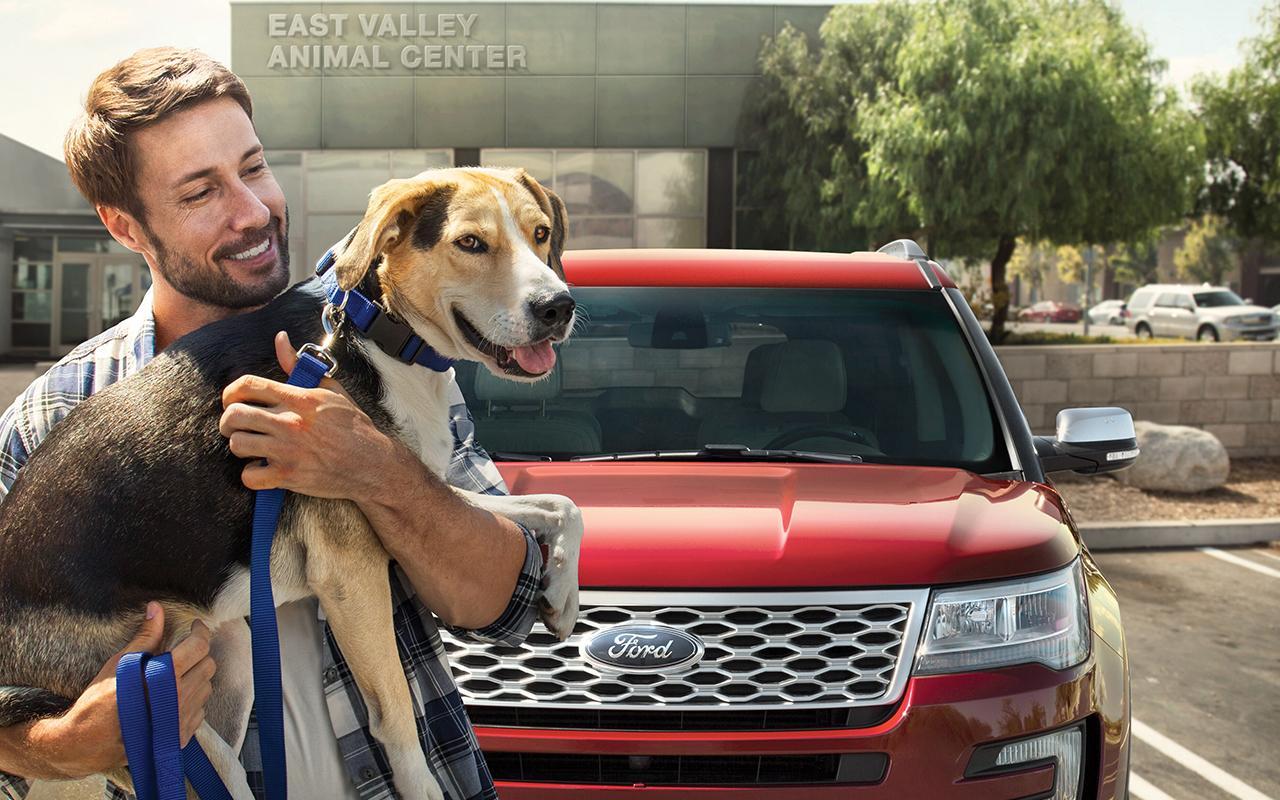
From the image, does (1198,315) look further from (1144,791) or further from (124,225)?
(124,225)

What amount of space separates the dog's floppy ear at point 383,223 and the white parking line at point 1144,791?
4105 mm

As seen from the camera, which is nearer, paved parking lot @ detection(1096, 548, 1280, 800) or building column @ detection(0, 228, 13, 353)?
paved parking lot @ detection(1096, 548, 1280, 800)

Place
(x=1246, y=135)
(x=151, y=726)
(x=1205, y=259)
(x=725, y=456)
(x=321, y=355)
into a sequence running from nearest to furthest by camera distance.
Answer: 1. (x=151, y=726)
2. (x=321, y=355)
3. (x=725, y=456)
4. (x=1246, y=135)
5. (x=1205, y=259)

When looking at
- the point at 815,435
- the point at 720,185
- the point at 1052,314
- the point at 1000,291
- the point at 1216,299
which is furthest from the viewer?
the point at 1052,314

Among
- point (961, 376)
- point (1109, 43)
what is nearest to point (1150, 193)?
point (1109, 43)

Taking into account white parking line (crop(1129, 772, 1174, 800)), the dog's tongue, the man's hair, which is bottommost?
white parking line (crop(1129, 772, 1174, 800))

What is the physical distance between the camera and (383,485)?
1.56m

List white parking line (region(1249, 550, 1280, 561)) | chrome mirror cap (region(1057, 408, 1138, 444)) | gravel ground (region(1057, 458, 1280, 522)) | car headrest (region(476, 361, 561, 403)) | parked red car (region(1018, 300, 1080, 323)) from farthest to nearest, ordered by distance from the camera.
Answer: parked red car (region(1018, 300, 1080, 323))
gravel ground (region(1057, 458, 1280, 522))
white parking line (region(1249, 550, 1280, 561))
car headrest (region(476, 361, 561, 403))
chrome mirror cap (region(1057, 408, 1138, 444))

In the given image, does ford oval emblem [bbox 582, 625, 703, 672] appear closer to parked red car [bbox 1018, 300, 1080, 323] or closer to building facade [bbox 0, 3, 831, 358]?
building facade [bbox 0, 3, 831, 358]

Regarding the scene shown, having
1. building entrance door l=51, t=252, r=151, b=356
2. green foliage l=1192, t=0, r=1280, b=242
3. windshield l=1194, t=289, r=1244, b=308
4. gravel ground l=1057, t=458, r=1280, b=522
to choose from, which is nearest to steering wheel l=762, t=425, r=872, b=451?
gravel ground l=1057, t=458, r=1280, b=522

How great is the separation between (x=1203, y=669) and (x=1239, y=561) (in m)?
3.38

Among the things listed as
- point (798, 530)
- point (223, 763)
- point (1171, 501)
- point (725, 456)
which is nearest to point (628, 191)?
point (1171, 501)

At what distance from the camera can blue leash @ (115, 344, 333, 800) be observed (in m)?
1.38

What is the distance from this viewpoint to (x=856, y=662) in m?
2.75
